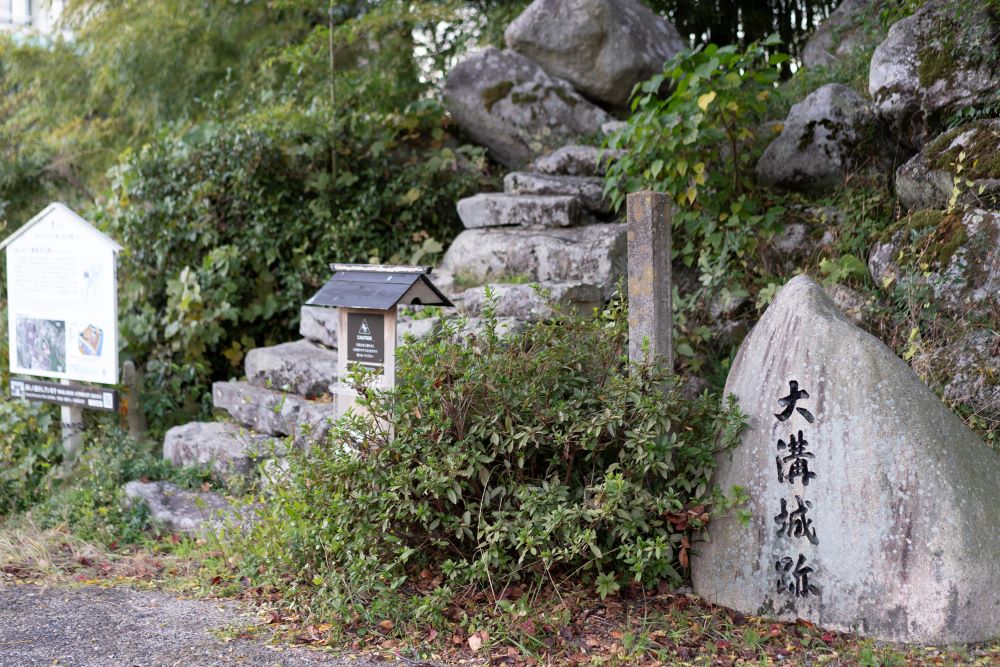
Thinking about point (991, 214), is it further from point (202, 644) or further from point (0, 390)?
point (0, 390)

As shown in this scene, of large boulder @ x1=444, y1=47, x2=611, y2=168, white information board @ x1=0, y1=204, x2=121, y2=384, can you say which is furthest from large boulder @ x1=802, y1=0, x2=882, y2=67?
white information board @ x1=0, y1=204, x2=121, y2=384

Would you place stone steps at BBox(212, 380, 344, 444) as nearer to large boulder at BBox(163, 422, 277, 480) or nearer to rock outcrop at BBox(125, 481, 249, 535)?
large boulder at BBox(163, 422, 277, 480)

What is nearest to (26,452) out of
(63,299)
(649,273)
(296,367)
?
(63,299)

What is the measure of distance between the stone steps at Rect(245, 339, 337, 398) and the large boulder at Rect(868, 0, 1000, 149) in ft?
15.3

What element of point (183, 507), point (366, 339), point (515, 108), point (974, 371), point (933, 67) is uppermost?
point (515, 108)

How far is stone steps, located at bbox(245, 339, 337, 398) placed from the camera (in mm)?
6488

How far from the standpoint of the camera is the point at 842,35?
9.26 meters

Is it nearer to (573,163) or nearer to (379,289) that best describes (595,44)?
(573,163)

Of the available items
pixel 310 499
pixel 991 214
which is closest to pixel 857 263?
pixel 991 214

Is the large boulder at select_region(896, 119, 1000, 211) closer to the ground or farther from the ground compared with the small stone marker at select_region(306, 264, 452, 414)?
farther from the ground

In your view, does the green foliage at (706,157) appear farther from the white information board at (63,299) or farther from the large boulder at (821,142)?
the white information board at (63,299)

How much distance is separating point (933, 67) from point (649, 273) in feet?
11.3

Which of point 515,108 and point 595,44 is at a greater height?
point 595,44

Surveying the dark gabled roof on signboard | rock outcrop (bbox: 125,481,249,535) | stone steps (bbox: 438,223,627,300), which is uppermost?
stone steps (bbox: 438,223,627,300)
